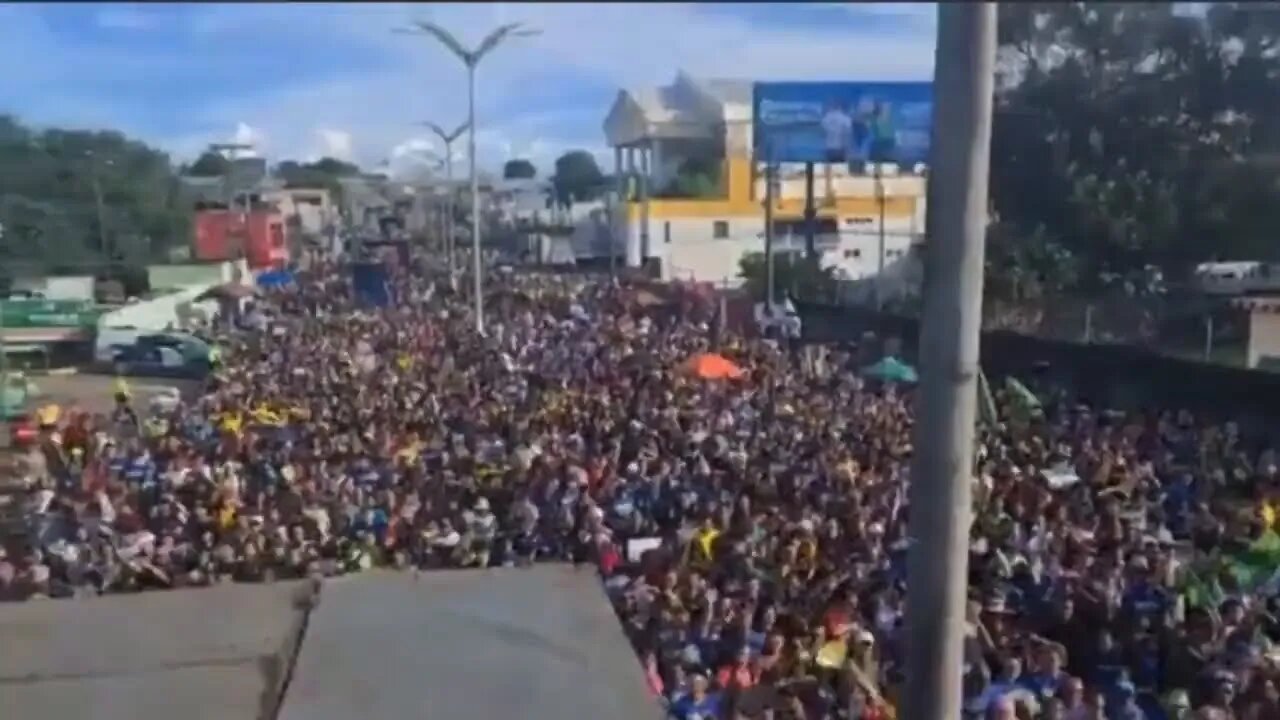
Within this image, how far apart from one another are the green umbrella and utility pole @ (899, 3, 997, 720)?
377 inches

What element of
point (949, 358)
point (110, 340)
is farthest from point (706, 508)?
point (949, 358)

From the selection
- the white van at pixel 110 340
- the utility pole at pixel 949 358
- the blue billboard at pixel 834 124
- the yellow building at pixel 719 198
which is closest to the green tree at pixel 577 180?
the yellow building at pixel 719 198

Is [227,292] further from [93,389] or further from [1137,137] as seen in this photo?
[1137,137]

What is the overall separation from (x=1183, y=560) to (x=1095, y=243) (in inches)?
258

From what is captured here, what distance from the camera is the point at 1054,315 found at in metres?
15.1

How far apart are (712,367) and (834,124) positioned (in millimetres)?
8245

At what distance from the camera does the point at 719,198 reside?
29875mm

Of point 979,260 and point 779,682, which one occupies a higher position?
point 979,260

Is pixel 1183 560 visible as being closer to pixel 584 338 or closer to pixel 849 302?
pixel 584 338

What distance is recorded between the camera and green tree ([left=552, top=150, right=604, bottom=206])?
788 inches

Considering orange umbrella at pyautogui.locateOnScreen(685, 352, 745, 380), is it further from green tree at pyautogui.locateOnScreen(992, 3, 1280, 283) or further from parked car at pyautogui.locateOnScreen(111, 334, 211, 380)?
parked car at pyautogui.locateOnScreen(111, 334, 211, 380)

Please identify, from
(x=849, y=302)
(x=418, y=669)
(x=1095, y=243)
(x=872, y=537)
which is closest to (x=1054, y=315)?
(x=1095, y=243)

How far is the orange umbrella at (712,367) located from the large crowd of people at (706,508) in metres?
0.21

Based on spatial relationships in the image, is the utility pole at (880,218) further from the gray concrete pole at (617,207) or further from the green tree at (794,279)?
the gray concrete pole at (617,207)
